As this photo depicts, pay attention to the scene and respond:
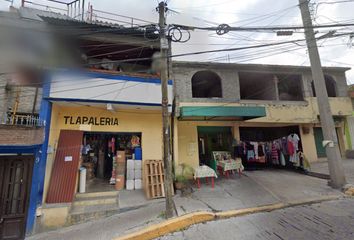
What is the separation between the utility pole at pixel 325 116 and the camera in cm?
672

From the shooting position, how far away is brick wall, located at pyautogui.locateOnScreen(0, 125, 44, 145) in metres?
5.31

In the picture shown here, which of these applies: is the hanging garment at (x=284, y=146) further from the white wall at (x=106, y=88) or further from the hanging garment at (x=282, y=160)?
the white wall at (x=106, y=88)

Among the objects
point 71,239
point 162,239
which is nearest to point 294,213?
point 162,239

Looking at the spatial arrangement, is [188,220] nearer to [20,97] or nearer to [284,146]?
[20,97]

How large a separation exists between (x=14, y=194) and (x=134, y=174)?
401 cm

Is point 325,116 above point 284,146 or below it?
above

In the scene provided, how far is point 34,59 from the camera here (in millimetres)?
6301

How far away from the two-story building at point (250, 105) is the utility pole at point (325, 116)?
2.75 metres

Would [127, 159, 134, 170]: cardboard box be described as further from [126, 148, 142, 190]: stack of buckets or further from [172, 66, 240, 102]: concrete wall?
[172, 66, 240, 102]: concrete wall

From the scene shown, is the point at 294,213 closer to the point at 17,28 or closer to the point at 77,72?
the point at 77,72

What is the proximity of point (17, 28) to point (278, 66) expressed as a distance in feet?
42.5

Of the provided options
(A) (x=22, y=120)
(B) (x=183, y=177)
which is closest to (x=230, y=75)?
(B) (x=183, y=177)

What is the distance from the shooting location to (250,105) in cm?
1064

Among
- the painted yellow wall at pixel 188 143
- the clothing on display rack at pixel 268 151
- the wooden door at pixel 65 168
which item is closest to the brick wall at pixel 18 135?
the wooden door at pixel 65 168
